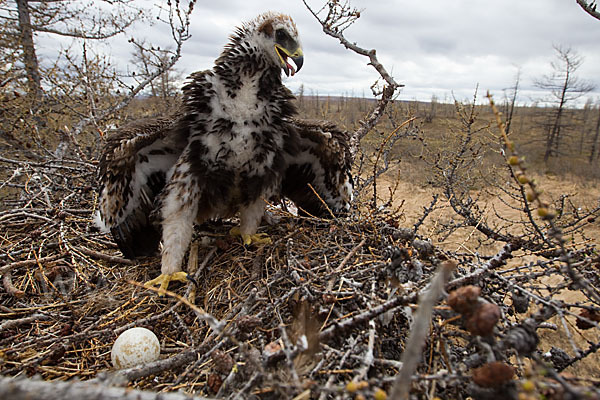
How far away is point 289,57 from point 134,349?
7.67 ft

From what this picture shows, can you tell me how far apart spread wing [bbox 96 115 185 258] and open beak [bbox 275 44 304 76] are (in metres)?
1.01

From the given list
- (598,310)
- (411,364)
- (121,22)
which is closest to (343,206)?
(598,310)

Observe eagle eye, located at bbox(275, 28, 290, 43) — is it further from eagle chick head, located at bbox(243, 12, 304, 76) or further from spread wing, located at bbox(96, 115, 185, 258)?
spread wing, located at bbox(96, 115, 185, 258)

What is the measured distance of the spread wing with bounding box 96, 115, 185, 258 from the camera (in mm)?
2365

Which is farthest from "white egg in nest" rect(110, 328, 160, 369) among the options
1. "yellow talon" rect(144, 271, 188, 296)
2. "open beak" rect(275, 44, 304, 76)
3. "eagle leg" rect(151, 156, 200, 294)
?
"open beak" rect(275, 44, 304, 76)

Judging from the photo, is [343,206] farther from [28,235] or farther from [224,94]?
[28,235]

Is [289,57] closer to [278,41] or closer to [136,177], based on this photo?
[278,41]

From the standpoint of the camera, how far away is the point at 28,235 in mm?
2885

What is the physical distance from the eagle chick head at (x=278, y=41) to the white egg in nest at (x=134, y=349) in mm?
2135

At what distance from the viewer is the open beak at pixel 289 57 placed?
2484mm

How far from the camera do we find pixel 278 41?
8.29 feet

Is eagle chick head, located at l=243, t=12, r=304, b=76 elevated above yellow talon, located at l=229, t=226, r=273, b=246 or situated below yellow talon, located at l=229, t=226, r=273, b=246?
above

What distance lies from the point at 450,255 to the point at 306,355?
1.20 meters

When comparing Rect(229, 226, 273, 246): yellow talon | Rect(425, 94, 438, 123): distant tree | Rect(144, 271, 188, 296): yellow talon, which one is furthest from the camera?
Rect(425, 94, 438, 123): distant tree
